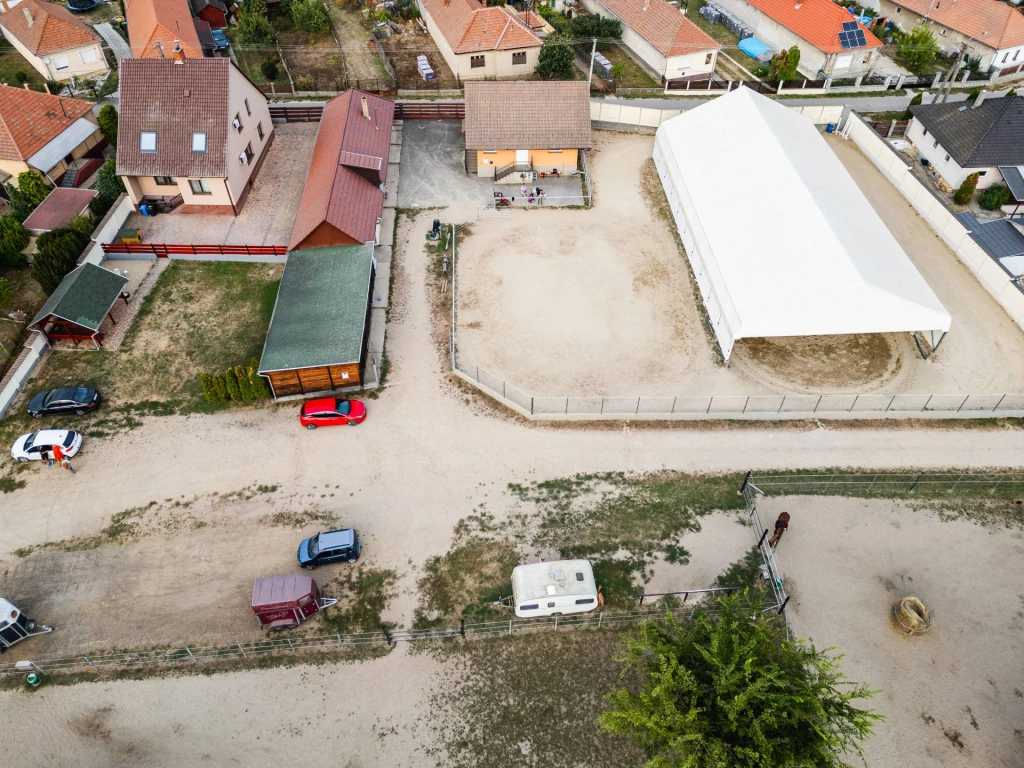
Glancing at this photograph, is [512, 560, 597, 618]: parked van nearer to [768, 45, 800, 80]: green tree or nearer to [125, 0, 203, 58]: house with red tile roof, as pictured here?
[768, 45, 800, 80]: green tree

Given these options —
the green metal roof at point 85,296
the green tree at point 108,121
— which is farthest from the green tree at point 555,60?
the green metal roof at point 85,296

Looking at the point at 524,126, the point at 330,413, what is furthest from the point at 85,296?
the point at 524,126

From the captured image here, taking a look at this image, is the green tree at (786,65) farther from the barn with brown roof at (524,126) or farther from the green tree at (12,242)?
the green tree at (12,242)

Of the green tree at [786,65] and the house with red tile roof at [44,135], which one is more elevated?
the green tree at [786,65]

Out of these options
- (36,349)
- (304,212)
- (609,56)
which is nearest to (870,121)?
(609,56)

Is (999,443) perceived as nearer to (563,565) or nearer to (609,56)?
(563,565)

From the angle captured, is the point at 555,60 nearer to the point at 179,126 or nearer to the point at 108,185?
the point at 179,126
